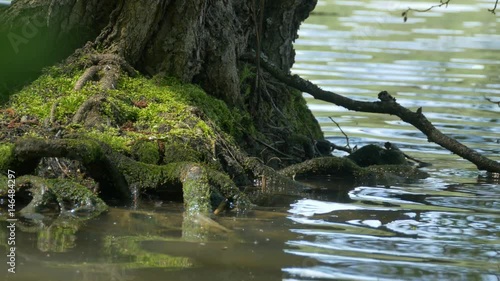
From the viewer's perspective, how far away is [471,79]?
15625 millimetres

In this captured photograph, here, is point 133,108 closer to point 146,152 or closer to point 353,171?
point 146,152

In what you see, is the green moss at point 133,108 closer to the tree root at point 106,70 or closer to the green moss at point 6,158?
the tree root at point 106,70

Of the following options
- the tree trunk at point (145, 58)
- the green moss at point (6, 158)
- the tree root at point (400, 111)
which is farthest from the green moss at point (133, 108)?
the tree root at point (400, 111)

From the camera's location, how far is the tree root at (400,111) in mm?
8602

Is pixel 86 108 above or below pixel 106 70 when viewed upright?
below

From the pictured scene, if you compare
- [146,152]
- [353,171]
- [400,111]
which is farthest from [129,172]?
[400,111]

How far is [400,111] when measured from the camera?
8.76 meters

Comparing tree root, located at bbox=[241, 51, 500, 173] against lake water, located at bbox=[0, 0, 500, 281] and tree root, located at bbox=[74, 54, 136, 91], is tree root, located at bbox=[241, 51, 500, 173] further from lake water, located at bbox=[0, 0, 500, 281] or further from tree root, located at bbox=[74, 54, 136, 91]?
tree root, located at bbox=[74, 54, 136, 91]

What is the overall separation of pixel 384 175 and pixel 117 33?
2606mm

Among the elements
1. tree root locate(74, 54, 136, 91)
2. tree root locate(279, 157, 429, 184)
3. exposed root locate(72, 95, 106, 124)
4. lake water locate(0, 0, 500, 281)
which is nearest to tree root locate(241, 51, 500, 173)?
lake water locate(0, 0, 500, 281)

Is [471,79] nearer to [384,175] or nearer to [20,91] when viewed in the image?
[384,175]

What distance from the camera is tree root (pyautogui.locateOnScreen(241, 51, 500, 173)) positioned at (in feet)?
28.2

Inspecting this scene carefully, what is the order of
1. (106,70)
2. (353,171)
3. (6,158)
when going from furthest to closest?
1. (353,171)
2. (106,70)
3. (6,158)

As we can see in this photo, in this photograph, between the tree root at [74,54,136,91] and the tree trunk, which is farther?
the tree root at [74,54,136,91]
